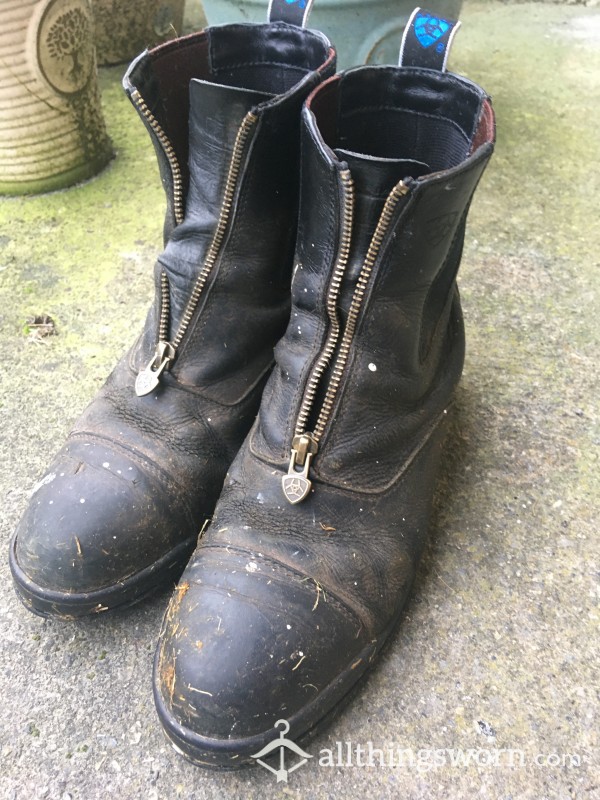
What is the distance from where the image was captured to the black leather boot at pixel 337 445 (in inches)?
27.6

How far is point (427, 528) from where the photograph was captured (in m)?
0.91

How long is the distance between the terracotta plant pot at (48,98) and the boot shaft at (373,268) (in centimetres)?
100

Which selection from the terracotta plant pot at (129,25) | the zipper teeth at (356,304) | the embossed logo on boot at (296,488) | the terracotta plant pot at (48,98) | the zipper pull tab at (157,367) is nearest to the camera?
the zipper teeth at (356,304)

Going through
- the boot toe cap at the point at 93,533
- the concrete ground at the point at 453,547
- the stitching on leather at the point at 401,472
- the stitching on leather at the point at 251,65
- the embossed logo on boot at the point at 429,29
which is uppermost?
the embossed logo on boot at the point at 429,29

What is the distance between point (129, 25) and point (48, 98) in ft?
2.84

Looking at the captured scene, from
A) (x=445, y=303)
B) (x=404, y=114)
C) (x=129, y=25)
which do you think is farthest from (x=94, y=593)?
(x=129, y=25)

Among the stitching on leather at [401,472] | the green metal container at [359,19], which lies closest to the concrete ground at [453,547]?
the stitching on leather at [401,472]

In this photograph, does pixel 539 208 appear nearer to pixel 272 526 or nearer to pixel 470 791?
pixel 272 526

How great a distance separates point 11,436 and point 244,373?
432 mm

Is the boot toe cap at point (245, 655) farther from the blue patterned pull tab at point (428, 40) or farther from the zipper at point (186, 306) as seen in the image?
the blue patterned pull tab at point (428, 40)

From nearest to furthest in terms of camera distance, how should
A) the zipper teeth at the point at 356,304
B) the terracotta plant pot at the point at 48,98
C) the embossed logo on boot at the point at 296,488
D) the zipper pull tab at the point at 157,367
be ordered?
the zipper teeth at the point at 356,304 < the embossed logo on boot at the point at 296,488 < the zipper pull tab at the point at 157,367 < the terracotta plant pot at the point at 48,98

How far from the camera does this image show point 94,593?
813 mm

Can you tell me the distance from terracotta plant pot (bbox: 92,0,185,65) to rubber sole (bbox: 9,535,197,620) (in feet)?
6.34

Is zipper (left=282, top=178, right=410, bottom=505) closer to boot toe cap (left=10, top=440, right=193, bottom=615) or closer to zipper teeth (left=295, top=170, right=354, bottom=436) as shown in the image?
zipper teeth (left=295, top=170, right=354, bottom=436)
